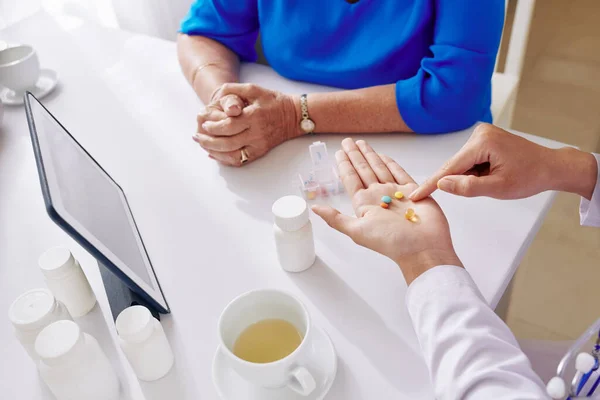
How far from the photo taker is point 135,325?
594 millimetres

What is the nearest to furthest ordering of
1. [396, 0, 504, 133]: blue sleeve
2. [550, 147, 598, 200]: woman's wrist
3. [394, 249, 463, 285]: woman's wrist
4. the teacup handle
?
the teacup handle < [394, 249, 463, 285]: woman's wrist < [550, 147, 598, 200]: woman's wrist < [396, 0, 504, 133]: blue sleeve

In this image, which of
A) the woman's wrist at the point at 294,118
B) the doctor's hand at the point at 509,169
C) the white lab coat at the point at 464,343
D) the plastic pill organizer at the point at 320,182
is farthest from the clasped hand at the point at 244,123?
the white lab coat at the point at 464,343

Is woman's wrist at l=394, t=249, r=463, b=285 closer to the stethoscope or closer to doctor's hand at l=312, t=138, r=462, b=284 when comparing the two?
doctor's hand at l=312, t=138, r=462, b=284

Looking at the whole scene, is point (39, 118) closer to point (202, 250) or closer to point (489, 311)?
point (202, 250)

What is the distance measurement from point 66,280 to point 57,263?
26mm

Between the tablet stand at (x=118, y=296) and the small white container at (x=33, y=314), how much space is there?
0.25 ft

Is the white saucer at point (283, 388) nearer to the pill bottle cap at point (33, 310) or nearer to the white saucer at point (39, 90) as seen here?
the pill bottle cap at point (33, 310)

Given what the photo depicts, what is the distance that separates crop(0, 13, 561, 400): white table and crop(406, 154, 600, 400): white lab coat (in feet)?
0.13

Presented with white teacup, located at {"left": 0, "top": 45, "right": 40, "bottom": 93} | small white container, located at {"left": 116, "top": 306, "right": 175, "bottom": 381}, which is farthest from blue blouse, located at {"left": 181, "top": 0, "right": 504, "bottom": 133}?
small white container, located at {"left": 116, "top": 306, "right": 175, "bottom": 381}

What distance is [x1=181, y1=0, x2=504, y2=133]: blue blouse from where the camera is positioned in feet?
3.05

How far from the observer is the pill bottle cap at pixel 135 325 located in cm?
59

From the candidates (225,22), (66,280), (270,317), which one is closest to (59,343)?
(66,280)

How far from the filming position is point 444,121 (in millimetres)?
953

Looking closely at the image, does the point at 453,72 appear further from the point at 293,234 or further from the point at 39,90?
the point at 39,90
